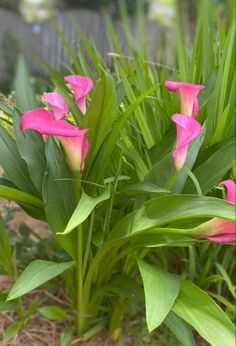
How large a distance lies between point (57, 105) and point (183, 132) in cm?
19

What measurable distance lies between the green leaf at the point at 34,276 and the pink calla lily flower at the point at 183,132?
224 millimetres

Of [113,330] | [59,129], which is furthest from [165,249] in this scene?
[59,129]

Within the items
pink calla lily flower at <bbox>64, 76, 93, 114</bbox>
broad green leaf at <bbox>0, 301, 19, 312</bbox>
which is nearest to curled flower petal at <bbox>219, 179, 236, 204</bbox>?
pink calla lily flower at <bbox>64, 76, 93, 114</bbox>

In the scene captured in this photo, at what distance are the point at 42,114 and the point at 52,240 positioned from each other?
1.63 feet

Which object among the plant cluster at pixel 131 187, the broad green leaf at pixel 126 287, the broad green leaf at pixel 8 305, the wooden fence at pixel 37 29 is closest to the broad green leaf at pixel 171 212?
the plant cluster at pixel 131 187

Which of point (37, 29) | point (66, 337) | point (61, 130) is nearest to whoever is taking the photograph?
point (61, 130)

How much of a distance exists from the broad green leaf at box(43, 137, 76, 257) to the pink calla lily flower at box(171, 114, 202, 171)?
0.51 ft

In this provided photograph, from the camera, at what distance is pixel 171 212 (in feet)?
2.00

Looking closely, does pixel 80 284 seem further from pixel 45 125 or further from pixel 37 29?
pixel 37 29

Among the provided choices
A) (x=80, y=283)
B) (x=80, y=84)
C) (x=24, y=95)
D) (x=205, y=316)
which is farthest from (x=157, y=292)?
(x=24, y=95)

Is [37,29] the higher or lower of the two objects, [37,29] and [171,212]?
the lower

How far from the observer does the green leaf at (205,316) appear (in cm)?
59

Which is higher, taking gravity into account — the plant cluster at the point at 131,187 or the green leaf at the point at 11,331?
the plant cluster at the point at 131,187

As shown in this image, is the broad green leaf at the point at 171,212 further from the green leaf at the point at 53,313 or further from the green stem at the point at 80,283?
the green leaf at the point at 53,313
